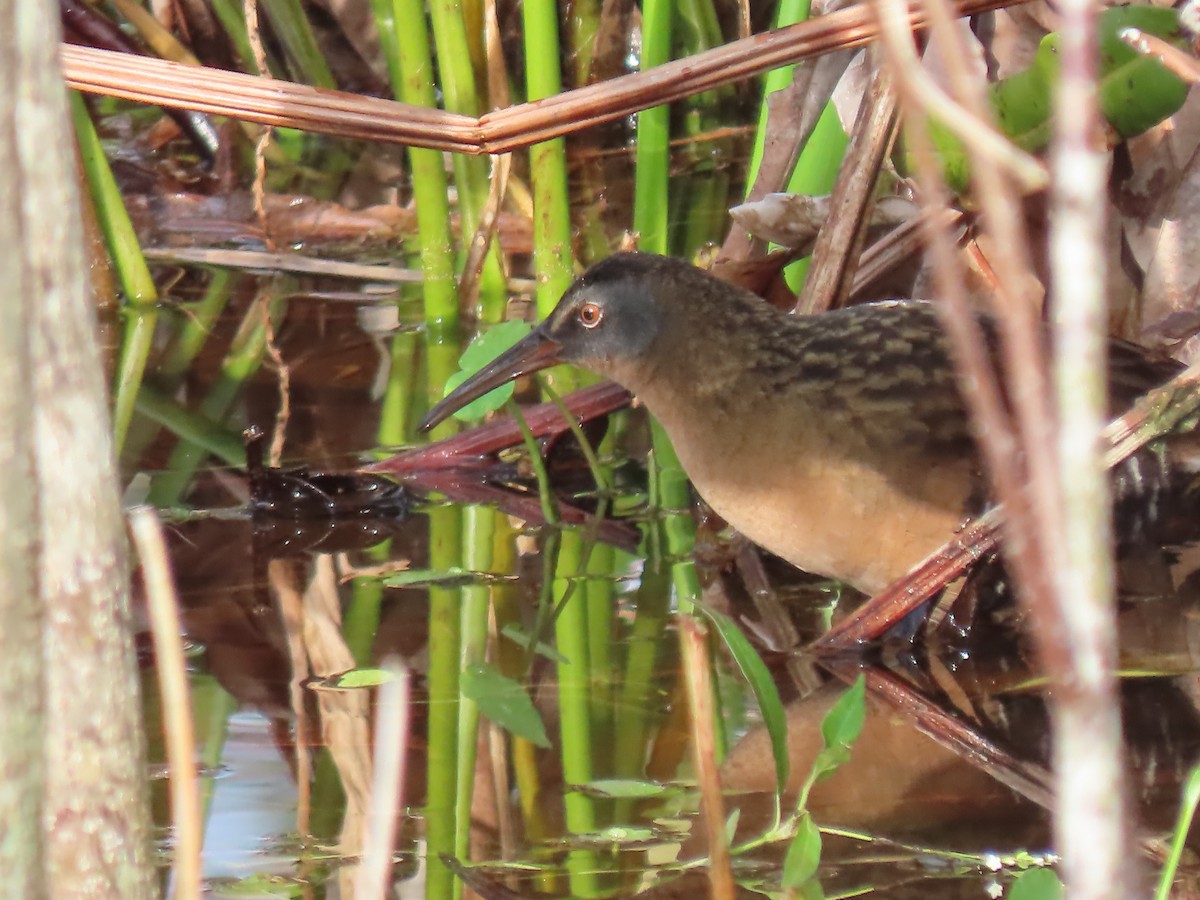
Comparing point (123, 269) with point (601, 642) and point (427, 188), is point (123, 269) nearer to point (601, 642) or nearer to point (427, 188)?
point (427, 188)

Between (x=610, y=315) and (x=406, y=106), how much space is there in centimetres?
45

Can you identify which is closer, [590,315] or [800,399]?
[800,399]

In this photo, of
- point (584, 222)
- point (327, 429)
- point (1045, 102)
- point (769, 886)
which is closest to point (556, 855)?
point (769, 886)

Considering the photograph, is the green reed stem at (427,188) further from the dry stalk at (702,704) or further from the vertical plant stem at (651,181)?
the dry stalk at (702,704)

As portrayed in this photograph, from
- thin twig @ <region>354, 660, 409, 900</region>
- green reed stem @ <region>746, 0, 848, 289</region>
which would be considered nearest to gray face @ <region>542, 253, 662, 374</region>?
green reed stem @ <region>746, 0, 848, 289</region>

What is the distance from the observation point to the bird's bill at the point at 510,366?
2.76 metres

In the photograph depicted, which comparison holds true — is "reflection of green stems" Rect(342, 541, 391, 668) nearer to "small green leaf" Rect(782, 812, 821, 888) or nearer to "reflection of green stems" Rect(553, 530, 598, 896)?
"reflection of green stems" Rect(553, 530, 598, 896)

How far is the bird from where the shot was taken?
231 cm

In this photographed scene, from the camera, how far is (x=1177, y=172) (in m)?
2.78

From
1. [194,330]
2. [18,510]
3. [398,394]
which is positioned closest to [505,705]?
[18,510]

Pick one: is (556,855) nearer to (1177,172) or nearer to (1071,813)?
(1071,813)

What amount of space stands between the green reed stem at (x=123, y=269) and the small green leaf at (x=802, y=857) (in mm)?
2114

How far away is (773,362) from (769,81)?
0.84m

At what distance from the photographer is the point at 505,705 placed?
1.92 metres
